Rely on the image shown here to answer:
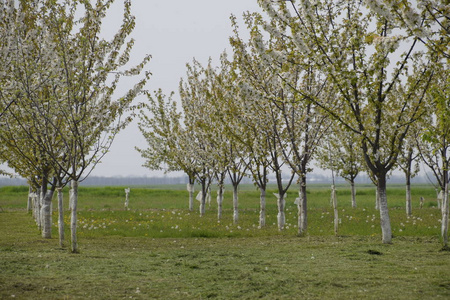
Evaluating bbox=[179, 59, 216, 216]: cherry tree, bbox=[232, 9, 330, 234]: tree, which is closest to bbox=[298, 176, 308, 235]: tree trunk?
bbox=[232, 9, 330, 234]: tree

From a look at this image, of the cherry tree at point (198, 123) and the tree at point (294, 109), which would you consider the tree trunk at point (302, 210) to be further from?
the cherry tree at point (198, 123)

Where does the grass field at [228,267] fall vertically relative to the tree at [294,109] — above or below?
below

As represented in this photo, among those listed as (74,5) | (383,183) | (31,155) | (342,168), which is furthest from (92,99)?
(342,168)

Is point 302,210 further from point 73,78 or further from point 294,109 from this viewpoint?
point 73,78

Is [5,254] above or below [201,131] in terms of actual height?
below

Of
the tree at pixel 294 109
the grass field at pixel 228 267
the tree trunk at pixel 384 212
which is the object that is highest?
the tree at pixel 294 109

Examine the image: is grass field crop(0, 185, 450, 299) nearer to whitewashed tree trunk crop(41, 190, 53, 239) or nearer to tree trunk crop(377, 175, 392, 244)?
tree trunk crop(377, 175, 392, 244)

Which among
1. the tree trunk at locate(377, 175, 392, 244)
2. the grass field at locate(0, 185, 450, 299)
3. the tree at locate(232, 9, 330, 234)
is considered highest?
the tree at locate(232, 9, 330, 234)

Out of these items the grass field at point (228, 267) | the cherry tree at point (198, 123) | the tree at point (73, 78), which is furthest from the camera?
the cherry tree at point (198, 123)

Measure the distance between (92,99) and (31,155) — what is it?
4.50m

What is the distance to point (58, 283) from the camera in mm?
8500

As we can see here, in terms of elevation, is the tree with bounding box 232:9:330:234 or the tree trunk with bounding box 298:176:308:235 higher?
the tree with bounding box 232:9:330:234

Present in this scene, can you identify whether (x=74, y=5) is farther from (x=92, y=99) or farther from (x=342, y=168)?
(x=342, y=168)

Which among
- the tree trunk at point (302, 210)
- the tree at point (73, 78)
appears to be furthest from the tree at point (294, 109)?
the tree at point (73, 78)
